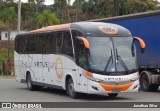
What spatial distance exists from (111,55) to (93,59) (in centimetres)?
78

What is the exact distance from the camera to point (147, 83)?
84.0ft

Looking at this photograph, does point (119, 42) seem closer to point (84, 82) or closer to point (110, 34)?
point (110, 34)

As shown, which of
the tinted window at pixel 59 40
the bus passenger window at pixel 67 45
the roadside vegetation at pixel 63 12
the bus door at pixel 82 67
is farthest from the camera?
the roadside vegetation at pixel 63 12

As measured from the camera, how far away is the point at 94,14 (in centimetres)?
7950

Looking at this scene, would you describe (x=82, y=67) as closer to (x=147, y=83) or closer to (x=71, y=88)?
(x=71, y=88)

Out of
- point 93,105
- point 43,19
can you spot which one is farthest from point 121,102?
point 43,19

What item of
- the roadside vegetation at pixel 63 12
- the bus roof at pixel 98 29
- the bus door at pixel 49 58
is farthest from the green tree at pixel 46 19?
the bus roof at pixel 98 29

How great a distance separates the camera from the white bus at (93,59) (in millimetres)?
19281

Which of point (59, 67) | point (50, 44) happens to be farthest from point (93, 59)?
point (50, 44)

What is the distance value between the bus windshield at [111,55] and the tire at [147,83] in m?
5.43

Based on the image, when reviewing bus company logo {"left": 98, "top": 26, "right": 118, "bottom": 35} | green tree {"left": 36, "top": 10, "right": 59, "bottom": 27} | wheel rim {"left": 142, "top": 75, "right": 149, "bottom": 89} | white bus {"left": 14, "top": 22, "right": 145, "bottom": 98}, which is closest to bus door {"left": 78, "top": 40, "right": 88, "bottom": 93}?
white bus {"left": 14, "top": 22, "right": 145, "bottom": 98}

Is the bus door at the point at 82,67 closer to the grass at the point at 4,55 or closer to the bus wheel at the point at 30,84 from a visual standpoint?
the bus wheel at the point at 30,84

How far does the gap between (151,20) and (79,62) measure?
Answer: 6.31m

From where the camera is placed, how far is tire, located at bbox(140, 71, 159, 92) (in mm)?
25422
